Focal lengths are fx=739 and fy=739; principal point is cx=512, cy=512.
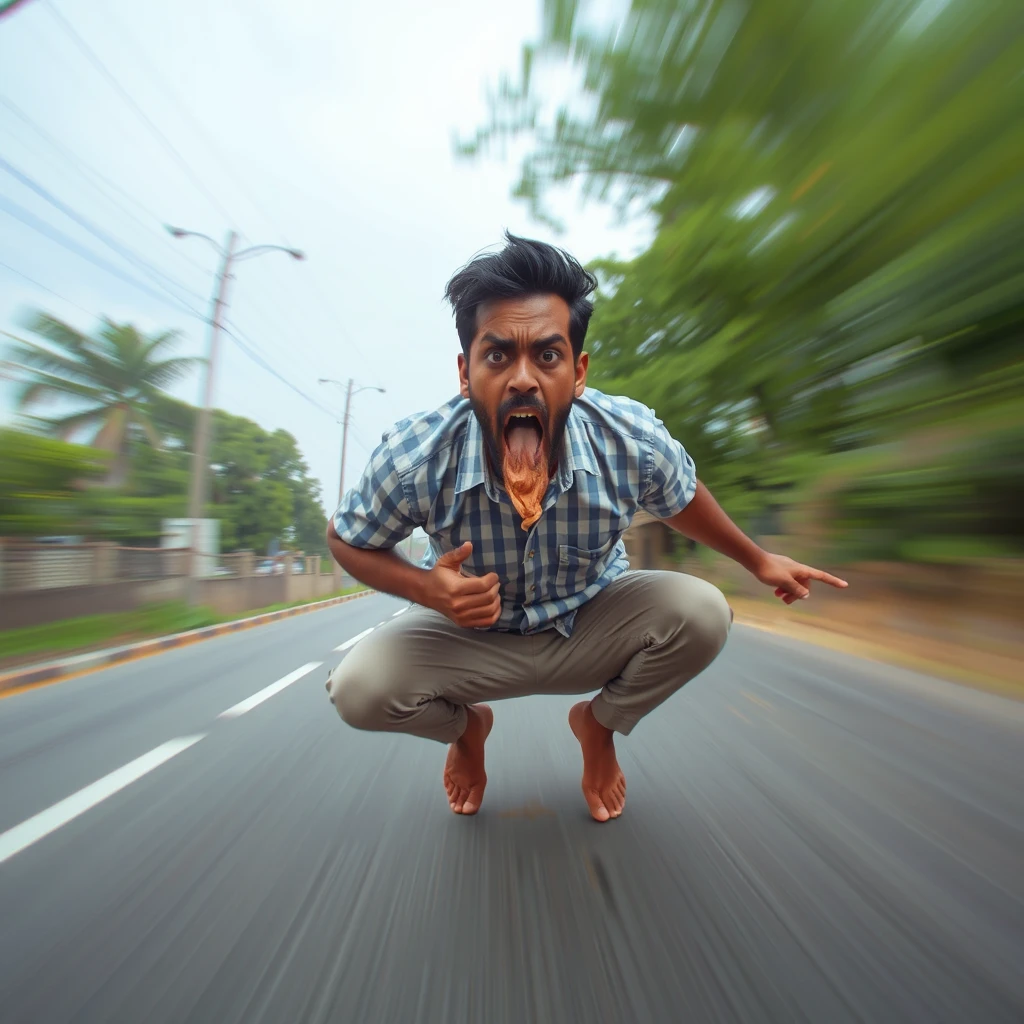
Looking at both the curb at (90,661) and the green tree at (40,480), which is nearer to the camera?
the curb at (90,661)

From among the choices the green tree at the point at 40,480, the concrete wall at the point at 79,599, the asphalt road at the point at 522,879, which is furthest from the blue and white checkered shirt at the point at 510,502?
the concrete wall at the point at 79,599

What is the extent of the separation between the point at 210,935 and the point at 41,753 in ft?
6.57

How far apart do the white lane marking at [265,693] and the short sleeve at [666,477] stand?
8.00 feet

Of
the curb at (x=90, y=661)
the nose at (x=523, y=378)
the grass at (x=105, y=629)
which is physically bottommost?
the curb at (x=90, y=661)

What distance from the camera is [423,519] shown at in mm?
1916

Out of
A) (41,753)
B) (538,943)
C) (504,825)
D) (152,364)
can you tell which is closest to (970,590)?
(504,825)

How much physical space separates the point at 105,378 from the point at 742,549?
2058 centimetres

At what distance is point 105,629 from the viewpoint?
8602mm

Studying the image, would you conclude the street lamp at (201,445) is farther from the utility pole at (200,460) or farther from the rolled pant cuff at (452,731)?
the rolled pant cuff at (452,731)

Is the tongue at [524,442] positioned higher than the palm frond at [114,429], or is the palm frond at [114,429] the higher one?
the palm frond at [114,429]

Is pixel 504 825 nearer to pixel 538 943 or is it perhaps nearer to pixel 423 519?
pixel 538 943

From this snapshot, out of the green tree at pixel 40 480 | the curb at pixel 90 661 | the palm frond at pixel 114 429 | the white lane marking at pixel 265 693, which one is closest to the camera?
the white lane marking at pixel 265 693

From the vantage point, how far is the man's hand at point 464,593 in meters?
1.60

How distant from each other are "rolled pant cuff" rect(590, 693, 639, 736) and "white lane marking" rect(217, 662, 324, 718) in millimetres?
2120
